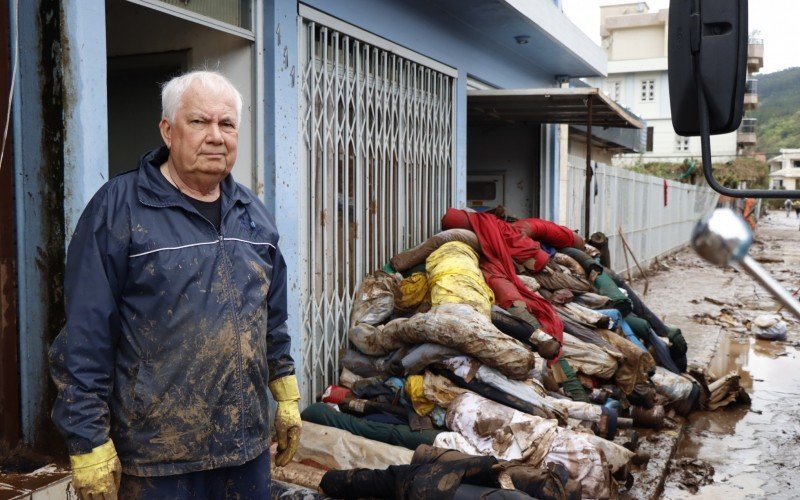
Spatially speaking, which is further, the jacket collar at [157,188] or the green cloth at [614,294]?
the green cloth at [614,294]

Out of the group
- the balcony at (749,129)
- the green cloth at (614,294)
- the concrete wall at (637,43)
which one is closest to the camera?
the balcony at (749,129)

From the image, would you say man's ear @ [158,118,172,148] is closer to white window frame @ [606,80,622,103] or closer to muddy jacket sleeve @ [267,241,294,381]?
muddy jacket sleeve @ [267,241,294,381]

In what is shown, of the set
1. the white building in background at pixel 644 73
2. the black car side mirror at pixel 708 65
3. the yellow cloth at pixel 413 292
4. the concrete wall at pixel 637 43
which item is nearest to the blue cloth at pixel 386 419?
the yellow cloth at pixel 413 292

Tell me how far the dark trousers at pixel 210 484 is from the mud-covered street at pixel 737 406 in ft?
9.79

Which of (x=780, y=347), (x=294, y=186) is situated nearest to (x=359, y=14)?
(x=294, y=186)

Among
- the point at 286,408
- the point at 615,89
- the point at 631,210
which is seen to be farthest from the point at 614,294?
the point at 615,89

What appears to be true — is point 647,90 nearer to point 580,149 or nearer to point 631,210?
point 580,149

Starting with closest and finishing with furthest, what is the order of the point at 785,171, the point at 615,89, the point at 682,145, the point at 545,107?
the point at 785,171, the point at 545,107, the point at 682,145, the point at 615,89

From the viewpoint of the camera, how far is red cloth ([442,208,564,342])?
5.75 metres

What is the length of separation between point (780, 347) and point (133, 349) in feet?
28.5

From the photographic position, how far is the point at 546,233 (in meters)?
7.44

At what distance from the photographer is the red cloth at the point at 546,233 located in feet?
23.9

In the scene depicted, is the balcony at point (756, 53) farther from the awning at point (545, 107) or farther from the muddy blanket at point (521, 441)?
the awning at point (545, 107)

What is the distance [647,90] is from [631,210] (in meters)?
39.9
